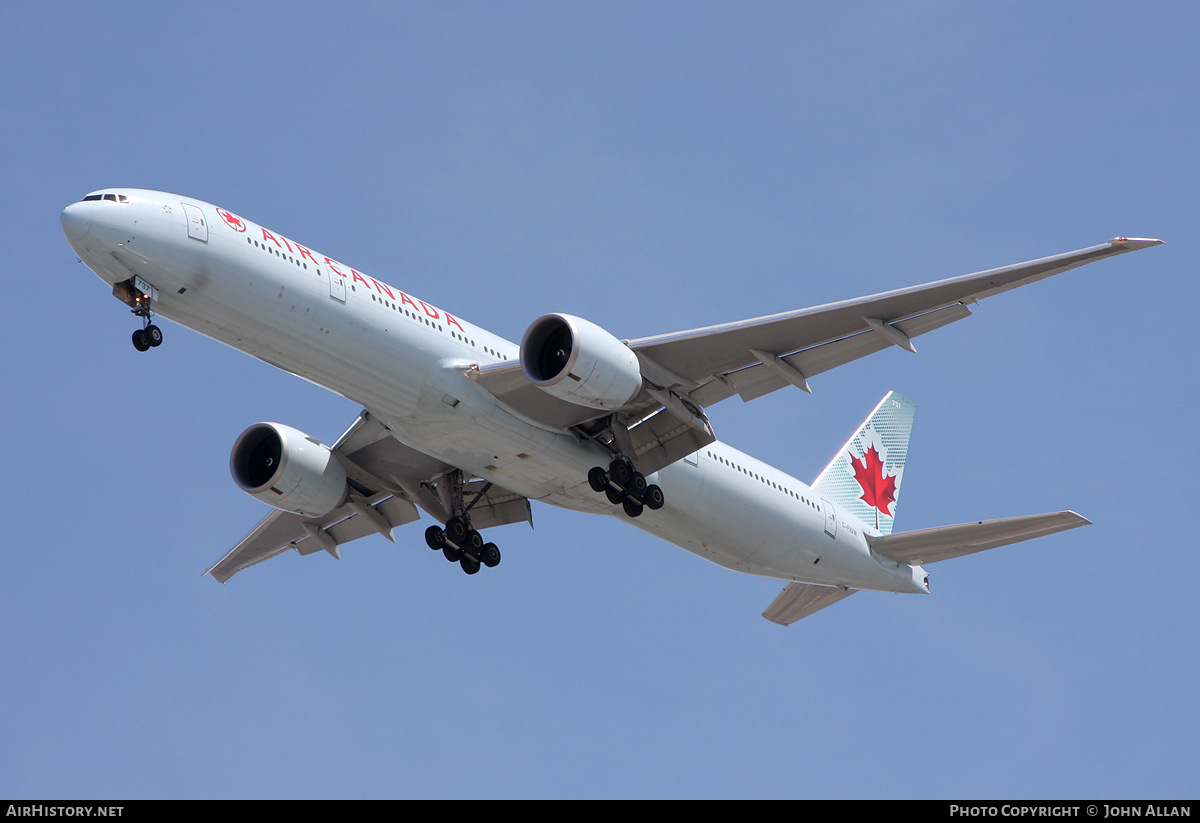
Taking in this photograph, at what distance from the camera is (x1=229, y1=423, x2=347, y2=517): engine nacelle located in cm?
2547

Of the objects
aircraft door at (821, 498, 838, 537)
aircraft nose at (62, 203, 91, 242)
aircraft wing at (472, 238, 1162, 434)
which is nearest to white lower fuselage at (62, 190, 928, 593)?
aircraft nose at (62, 203, 91, 242)

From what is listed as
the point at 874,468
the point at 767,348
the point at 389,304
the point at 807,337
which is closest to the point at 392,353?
the point at 389,304

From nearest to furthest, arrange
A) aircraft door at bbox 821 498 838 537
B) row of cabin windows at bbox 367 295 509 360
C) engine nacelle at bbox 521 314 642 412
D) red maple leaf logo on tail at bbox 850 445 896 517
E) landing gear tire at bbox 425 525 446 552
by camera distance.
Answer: engine nacelle at bbox 521 314 642 412, row of cabin windows at bbox 367 295 509 360, landing gear tire at bbox 425 525 446 552, aircraft door at bbox 821 498 838 537, red maple leaf logo on tail at bbox 850 445 896 517

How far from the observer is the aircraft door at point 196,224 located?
20.3 meters

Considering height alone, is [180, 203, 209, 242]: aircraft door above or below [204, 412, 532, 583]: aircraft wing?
above

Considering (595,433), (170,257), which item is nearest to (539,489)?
(595,433)

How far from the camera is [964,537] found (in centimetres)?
2705

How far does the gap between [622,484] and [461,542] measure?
14.4 ft

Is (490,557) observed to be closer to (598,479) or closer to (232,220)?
(598,479)

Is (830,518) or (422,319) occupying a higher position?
(422,319)

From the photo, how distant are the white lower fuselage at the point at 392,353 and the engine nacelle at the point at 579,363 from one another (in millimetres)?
1372

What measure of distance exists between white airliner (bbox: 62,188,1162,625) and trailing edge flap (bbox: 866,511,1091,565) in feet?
0.16

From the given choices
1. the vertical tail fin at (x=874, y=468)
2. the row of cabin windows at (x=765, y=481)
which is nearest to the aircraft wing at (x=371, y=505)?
the row of cabin windows at (x=765, y=481)

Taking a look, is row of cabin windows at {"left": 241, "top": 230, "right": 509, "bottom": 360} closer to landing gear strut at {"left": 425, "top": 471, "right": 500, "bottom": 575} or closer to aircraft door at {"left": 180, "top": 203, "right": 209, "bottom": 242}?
aircraft door at {"left": 180, "top": 203, "right": 209, "bottom": 242}
